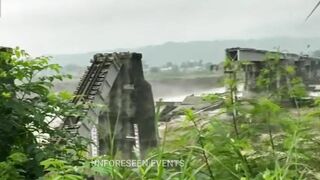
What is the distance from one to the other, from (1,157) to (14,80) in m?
0.44

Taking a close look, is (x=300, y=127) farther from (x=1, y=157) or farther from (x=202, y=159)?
(x=1, y=157)

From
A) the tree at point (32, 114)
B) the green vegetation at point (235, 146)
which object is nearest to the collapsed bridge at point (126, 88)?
the tree at point (32, 114)

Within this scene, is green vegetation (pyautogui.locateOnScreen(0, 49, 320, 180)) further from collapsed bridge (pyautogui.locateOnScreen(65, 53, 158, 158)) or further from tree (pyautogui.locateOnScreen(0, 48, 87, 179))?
collapsed bridge (pyautogui.locateOnScreen(65, 53, 158, 158))

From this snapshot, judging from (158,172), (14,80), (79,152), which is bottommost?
(79,152)

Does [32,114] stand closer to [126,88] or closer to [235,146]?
[235,146]

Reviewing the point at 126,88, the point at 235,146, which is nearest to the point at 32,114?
the point at 235,146

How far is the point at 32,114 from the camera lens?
2.78m

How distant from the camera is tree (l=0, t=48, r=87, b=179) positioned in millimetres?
2703

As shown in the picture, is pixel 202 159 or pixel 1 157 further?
pixel 1 157

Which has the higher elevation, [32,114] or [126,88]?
[32,114]

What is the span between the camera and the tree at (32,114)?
A: 8.87ft

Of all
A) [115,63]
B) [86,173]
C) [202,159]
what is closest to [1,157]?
[86,173]

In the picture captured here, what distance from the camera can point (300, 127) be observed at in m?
1.68

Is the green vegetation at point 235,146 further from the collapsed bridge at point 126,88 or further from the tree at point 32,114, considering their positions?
the collapsed bridge at point 126,88
